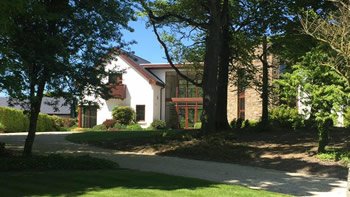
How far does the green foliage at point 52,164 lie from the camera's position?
864cm

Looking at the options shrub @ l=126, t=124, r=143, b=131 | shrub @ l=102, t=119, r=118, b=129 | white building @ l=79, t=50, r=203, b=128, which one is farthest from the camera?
white building @ l=79, t=50, r=203, b=128

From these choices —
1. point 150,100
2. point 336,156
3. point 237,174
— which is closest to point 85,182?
point 237,174

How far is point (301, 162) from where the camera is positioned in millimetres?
10172

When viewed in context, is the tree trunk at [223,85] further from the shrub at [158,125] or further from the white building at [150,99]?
the white building at [150,99]

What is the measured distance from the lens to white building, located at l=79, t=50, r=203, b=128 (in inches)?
1140

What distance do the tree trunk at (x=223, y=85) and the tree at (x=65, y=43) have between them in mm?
7777

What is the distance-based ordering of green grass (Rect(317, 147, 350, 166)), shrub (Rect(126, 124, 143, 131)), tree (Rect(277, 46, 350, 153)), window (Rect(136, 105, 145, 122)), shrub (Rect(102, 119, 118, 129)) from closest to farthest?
tree (Rect(277, 46, 350, 153))
green grass (Rect(317, 147, 350, 166))
shrub (Rect(126, 124, 143, 131))
shrub (Rect(102, 119, 118, 129))
window (Rect(136, 105, 145, 122))

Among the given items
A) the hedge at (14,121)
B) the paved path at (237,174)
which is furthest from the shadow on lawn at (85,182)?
the hedge at (14,121)

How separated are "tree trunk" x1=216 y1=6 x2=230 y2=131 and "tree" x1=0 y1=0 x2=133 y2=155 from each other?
7777 mm

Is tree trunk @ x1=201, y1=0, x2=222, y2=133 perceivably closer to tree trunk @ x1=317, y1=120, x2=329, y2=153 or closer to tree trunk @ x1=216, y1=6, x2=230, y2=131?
tree trunk @ x1=216, y1=6, x2=230, y2=131

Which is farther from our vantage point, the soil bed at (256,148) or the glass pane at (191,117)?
the glass pane at (191,117)

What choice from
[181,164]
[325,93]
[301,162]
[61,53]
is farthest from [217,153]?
[61,53]

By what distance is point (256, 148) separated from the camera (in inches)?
494

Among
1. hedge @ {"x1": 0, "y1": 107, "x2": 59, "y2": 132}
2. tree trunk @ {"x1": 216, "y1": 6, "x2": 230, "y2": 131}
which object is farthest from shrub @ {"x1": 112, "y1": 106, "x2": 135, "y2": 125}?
tree trunk @ {"x1": 216, "y1": 6, "x2": 230, "y2": 131}
